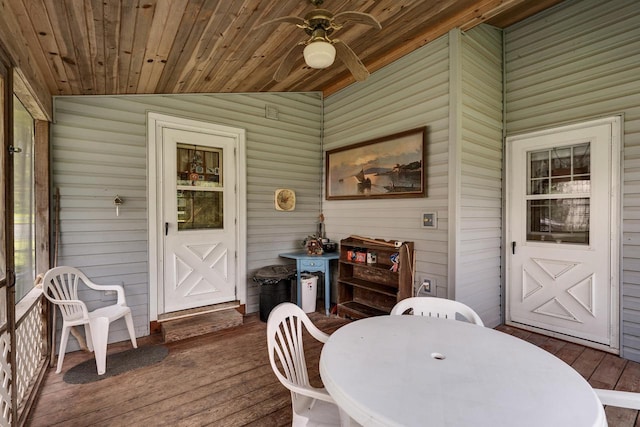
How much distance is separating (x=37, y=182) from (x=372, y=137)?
3608 mm

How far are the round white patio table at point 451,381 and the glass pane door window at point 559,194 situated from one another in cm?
253

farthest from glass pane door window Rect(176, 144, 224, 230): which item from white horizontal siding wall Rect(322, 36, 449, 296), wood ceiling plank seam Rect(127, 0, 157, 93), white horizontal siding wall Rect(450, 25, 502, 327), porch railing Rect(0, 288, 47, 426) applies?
white horizontal siding wall Rect(450, 25, 502, 327)

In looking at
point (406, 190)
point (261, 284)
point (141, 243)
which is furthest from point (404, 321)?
point (141, 243)

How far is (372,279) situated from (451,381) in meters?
2.70

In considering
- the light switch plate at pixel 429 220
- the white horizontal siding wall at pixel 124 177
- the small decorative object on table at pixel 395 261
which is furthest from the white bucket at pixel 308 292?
the light switch plate at pixel 429 220

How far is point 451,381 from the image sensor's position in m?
1.18

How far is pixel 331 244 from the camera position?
4566 mm

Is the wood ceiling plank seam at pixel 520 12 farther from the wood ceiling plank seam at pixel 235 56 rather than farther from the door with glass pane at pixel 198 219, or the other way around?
the door with glass pane at pixel 198 219

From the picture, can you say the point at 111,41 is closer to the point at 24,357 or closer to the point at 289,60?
Result: the point at 289,60

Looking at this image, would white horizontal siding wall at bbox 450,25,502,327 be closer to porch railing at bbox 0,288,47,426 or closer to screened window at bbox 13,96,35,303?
porch railing at bbox 0,288,47,426

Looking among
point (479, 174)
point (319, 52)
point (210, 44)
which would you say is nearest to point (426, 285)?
point (479, 174)

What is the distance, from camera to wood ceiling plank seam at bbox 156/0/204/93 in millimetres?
2080

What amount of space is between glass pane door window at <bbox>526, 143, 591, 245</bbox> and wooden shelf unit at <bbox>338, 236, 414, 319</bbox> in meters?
1.55

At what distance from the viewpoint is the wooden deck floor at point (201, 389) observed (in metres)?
2.14
